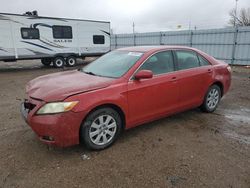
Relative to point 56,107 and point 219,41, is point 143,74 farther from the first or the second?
point 219,41

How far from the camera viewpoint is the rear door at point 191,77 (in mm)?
4195

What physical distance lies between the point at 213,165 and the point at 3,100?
233 inches

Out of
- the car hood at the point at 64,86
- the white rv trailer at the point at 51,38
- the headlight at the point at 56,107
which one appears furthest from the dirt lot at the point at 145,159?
the white rv trailer at the point at 51,38

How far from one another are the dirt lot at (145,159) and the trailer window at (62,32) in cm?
1006

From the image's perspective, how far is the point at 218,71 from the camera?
4.90 m

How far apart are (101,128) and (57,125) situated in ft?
2.28

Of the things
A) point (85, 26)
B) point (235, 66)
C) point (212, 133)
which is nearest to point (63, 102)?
point (212, 133)

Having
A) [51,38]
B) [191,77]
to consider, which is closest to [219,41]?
[51,38]

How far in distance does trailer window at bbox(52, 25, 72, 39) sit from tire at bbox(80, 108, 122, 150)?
11.6 meters

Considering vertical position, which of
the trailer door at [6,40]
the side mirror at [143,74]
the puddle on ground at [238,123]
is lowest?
the puddle on ground at [238,123]

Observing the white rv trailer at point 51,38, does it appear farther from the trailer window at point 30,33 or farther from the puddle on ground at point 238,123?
the puddle on ground at point 238,123

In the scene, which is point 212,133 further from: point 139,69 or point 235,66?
point 235,66

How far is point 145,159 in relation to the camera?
3062mm

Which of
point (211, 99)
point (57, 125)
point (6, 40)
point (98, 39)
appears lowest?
point (211, 99)
